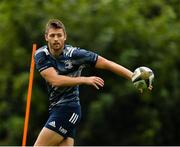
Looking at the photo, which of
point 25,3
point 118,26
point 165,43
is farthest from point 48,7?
point 165,43

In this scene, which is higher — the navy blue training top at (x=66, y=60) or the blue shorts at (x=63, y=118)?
the navy blue training top at (x=66, y=60)

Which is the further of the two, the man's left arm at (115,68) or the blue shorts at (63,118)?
the blue shorts at (63,118)

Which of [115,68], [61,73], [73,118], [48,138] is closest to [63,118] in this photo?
[73,118]

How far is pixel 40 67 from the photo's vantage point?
8.42 m

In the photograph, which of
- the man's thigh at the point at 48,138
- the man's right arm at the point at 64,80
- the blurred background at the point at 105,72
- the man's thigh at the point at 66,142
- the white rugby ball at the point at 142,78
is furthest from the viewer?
the blurred background at the point at 105,72

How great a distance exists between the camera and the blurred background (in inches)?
704

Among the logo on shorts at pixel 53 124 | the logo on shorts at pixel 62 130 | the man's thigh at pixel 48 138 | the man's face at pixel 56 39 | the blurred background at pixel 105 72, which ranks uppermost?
the man's face at pixel 56 39

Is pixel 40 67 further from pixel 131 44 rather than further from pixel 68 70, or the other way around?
pixel 131 44

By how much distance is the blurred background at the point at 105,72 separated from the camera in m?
17.9

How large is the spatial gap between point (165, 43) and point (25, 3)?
3.47 metres

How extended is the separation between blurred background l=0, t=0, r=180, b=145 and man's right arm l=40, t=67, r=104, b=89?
9.21 m

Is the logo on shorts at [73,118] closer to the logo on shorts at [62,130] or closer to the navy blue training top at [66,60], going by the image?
the logo on shorts at [62,130]

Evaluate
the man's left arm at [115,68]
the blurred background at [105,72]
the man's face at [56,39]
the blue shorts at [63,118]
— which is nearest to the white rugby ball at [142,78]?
the man's left arm at [115,68]

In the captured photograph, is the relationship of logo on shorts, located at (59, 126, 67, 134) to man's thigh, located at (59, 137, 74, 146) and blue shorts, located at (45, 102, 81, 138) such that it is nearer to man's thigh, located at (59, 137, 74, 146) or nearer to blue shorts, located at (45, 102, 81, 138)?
blue shorts, located at (45, 102, 81, 138)
